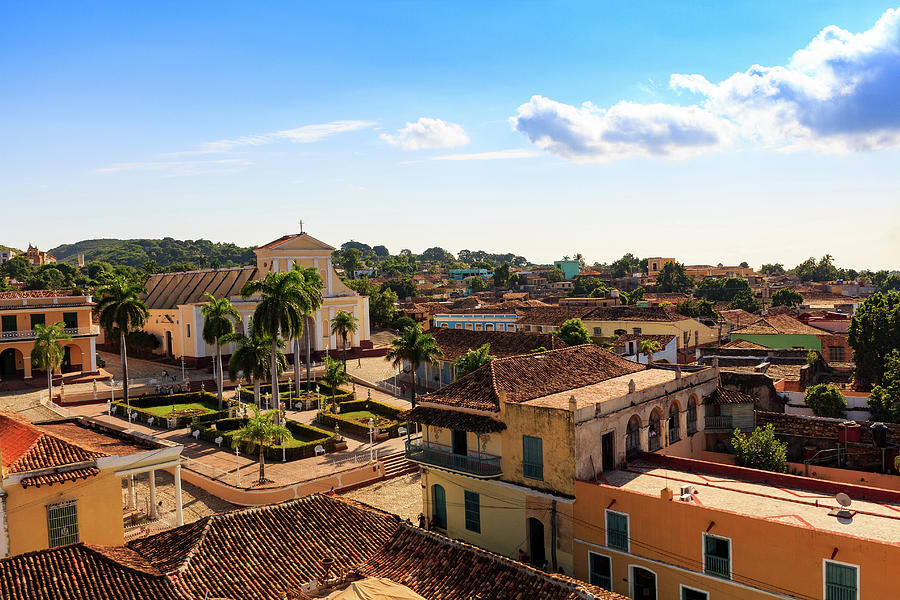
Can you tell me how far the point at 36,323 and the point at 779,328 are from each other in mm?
59870

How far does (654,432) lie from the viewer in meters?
25.6

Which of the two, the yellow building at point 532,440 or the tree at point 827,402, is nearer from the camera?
the yellow building at point 532,440

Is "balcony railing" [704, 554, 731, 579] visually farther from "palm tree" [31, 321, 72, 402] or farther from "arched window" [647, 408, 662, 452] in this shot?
"palm tree" [31, 321, 72, 402]

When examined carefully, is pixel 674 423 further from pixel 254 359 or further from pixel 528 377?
pixel 254 359

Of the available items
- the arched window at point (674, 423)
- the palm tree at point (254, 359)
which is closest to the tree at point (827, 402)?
the arched window at point (674, 423)

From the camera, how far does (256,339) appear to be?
127ft

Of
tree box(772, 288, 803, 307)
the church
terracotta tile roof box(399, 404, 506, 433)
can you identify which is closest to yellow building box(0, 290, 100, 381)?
the church

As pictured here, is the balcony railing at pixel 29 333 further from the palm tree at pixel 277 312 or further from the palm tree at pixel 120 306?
the palm tree at pixel 277 312

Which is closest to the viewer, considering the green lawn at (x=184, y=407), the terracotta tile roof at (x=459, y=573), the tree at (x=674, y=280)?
the terracotta tile roof at (x=459, y=573)

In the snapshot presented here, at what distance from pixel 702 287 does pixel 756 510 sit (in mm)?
114818

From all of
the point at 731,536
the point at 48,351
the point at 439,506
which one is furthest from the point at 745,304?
the point at 731,536

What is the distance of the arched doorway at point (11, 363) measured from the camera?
164ft

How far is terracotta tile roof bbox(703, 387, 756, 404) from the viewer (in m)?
28.5

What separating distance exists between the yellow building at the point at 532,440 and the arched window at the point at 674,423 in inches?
1.6
